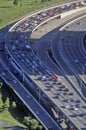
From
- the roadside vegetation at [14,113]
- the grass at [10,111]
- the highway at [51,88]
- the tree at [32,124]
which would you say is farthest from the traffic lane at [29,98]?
the tree at [32,124]

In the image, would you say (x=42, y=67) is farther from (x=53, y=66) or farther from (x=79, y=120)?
(x=79, y=120)

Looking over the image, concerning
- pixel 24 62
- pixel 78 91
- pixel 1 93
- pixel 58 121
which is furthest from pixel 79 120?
pixel 24 62

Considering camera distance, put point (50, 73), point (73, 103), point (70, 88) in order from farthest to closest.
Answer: point (50, 73) < point (70, 88) < point (73, 103)

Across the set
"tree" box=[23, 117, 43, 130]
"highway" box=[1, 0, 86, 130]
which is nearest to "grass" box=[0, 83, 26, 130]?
"tree" box=[23, 117, 43, 130]

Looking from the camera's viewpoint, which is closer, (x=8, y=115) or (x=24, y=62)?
(x=8, y=115)

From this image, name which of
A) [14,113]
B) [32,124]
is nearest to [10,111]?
[14,113]

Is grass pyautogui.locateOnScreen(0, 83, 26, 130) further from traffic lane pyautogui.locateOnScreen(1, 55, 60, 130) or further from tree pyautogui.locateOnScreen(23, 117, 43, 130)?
traffic lane pyautogui.locateOnScreen(1, 55, 60, 130)

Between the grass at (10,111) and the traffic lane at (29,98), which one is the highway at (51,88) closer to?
the traffic lane at (29,98)

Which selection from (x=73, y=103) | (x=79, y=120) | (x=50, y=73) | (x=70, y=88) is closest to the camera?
(x=79, y=120)

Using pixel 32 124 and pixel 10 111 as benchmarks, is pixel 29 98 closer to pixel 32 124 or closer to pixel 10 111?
pixel 10 111
